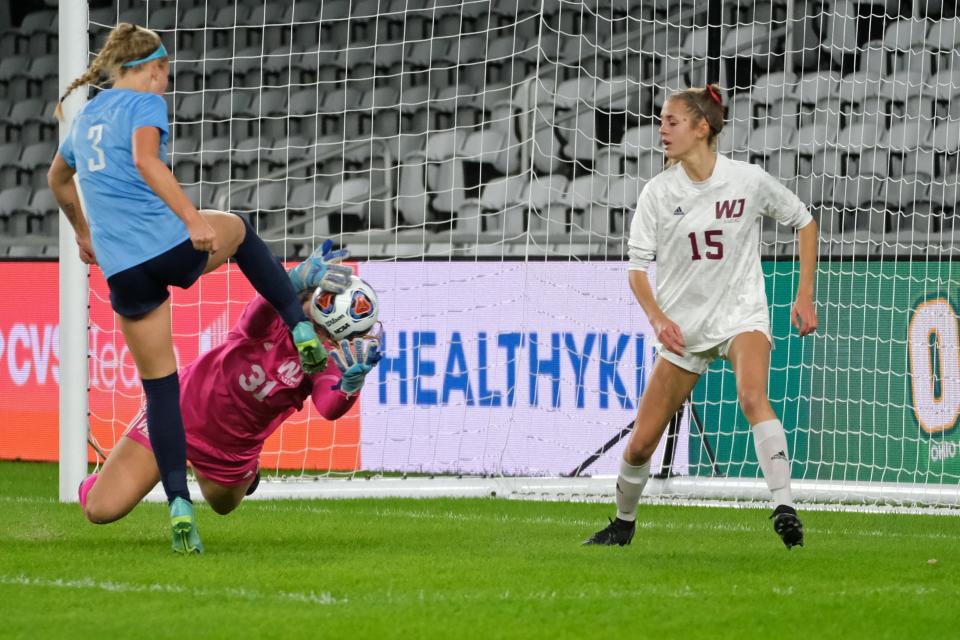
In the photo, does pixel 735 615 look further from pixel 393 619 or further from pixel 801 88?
pixel 801 88

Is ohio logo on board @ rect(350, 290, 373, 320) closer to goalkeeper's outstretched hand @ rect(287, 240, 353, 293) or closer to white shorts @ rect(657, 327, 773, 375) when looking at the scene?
goalkeeper's outstretched hand @ rect(287, 240, 353, 293)

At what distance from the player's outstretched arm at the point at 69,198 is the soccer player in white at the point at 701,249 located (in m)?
2.09

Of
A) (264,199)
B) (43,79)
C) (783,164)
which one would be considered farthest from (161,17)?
(783,164)

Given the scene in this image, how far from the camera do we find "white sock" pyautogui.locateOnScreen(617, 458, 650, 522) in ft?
19.3

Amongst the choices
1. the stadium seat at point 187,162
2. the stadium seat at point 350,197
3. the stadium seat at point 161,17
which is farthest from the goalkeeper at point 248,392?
the stadium seat at point 161,17

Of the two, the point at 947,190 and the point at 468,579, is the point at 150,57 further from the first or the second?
the point at 947,190

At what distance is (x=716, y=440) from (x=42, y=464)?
16.0 feet

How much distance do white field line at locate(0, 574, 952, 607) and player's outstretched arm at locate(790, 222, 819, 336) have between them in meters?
1.14

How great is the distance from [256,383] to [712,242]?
5.95 ft

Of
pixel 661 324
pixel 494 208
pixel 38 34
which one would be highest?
pixel 38 34

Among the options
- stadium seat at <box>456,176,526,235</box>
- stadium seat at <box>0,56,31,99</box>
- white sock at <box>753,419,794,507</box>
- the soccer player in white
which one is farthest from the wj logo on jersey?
stadium seat at <box>0,56,31,99</box>

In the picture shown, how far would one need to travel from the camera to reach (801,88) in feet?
33.6

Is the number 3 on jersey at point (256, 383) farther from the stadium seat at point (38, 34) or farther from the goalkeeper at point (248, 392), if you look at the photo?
the stadium seat at point (38, 34)

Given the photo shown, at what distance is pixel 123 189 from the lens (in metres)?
5.05
